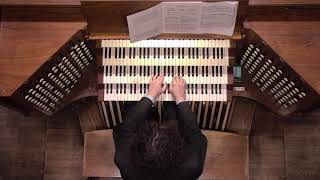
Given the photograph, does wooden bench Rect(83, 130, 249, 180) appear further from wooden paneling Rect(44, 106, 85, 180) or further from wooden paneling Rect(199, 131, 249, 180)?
wooden paneling Rect(44, 106, 85, 180)

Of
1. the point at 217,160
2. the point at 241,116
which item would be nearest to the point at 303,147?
the point at 241,116

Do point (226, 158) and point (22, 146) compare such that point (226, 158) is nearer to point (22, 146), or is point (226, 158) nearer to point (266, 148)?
point (266, 148)

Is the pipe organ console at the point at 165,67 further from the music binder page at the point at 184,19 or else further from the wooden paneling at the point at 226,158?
the wooden paneling at the point at 226,158

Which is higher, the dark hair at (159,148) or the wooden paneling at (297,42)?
the wooden paneling at (297,42)

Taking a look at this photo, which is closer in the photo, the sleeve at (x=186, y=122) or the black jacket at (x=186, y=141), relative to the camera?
the black jacket at (x=186, y=141)

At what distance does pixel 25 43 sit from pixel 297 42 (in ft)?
4.19

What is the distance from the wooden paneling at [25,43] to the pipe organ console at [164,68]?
1.8 inches

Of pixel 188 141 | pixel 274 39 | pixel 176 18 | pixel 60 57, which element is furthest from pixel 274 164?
pixel 60 57

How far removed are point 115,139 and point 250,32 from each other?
946 millimetres

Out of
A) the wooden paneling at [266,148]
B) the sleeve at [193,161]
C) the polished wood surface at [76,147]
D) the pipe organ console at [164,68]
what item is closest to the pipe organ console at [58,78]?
the pipe organ console at [164,68]

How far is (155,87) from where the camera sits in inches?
93.7

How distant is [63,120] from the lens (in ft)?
10.3

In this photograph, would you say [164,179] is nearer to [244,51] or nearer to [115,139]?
[115,139]

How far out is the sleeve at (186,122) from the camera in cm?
233
